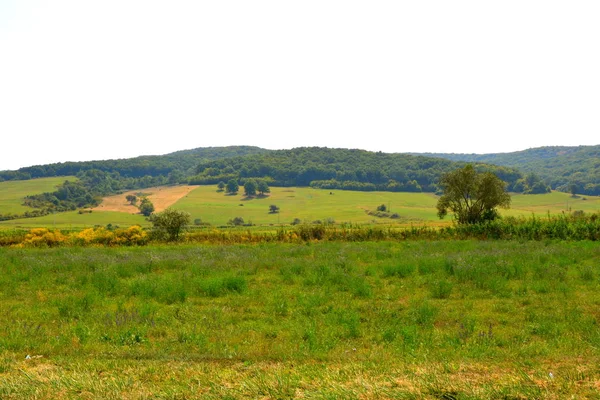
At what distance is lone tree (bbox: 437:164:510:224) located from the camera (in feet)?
132

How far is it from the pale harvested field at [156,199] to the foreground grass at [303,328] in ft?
339

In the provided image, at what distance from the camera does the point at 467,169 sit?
41188 mm

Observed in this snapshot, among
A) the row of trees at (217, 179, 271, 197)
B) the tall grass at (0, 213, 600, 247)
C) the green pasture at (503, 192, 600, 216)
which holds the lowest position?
the green pasture at (503, 192, 600, 216)

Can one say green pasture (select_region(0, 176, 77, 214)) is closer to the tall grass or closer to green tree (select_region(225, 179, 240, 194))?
green tree (select_region(225, 179, 240, 194))

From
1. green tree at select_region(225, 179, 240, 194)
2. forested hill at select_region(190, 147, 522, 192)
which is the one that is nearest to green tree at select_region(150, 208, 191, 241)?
green tree at select_region(225, 179, 240, 194)

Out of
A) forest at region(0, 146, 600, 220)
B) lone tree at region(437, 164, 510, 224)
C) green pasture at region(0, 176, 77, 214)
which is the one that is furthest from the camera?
forest at region(0, 146, 600, 220)

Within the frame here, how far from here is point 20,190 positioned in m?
150

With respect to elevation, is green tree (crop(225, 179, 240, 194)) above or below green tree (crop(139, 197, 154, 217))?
above

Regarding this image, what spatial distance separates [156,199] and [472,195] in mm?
114027

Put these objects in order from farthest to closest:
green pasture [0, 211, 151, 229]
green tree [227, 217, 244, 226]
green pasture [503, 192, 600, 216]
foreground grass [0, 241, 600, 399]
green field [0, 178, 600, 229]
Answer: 1. green pasture [503, 192, 600, 216]
2. green field [0, 178, 600, 229]
3. green tree [227, 217, 244, 226]
4. green pasture [0, 211, 151, 229]
5. foreground grass [0, 241, 600, 399]

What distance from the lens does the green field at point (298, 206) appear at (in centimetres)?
10106

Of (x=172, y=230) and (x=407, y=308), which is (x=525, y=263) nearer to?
(x=407, y=308)

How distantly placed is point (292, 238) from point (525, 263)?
20.1 metres

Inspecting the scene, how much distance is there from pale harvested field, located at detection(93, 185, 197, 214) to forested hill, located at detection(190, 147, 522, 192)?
13550mm
